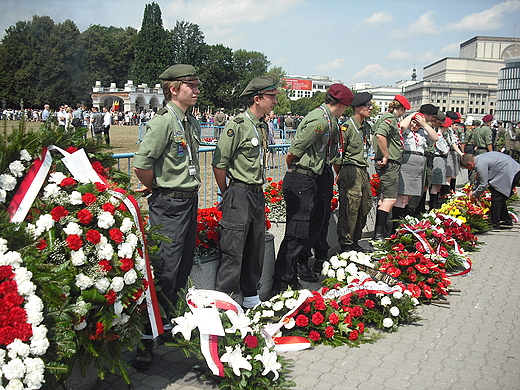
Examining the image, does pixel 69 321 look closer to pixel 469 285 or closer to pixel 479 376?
pixel 479 376

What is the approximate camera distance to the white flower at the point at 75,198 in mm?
3039

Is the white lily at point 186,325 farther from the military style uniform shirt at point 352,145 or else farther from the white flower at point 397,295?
the military style uniform shirt at point 352,145

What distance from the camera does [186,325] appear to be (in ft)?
11.7

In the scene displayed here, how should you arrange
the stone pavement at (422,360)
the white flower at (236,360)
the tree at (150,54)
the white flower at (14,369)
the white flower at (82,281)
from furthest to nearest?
1. the tree at (150,54)
2. the stone pavement at (422,360)
3. the white flower at (236,360)
4. the white flower at (82,281)
5. the white flower at (14,369)

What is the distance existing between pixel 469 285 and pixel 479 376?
2460 millimetres

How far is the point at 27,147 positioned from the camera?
122 inches

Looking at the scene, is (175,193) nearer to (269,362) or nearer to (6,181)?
(6,181)

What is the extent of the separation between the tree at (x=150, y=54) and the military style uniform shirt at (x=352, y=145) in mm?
90974

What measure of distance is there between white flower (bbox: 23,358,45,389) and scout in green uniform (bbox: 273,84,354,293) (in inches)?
120

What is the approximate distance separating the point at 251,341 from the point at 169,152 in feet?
4.91

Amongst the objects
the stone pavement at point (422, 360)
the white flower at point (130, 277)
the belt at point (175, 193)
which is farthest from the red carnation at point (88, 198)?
the stone pavement at point (422, 360)

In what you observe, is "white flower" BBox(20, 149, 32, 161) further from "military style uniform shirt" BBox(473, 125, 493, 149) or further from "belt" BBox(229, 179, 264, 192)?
"military style uniform shirt" BBox(473, 125, 493, 149)

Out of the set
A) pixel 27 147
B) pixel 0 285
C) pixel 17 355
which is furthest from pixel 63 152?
pixel 17 355

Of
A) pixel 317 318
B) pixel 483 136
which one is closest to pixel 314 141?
pixel 317 318
